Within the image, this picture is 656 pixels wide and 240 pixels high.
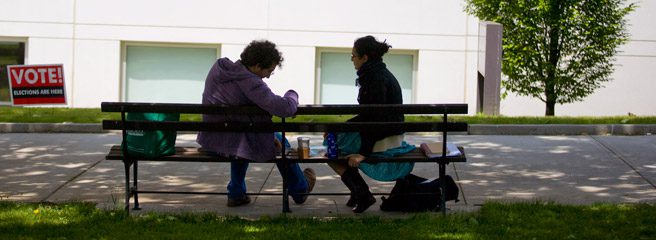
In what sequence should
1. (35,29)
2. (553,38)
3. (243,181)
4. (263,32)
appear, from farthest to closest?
(35,29) → (263,32) → (553,38) → (243,181)

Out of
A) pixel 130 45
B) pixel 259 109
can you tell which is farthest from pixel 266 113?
pixel 130 45

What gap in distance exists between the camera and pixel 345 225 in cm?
727

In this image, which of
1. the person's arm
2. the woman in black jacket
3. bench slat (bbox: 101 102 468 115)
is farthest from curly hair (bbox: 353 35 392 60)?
the person's arm

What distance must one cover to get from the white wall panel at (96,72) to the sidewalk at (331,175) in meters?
8.92

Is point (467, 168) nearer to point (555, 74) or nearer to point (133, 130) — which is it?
point (133, 130)

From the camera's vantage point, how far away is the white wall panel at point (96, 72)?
21391 mm

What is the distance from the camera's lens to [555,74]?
59.8 ft

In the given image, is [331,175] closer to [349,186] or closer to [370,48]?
[349,186]

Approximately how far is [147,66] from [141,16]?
1.15m

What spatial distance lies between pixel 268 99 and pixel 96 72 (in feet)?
48.2

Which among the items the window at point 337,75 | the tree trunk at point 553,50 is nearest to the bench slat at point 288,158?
the tree trunk at point 553,50

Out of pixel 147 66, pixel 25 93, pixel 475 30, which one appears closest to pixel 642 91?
pixel 475 30

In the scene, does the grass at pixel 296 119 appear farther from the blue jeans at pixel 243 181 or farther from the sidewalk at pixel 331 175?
the blue jeans at pixel 243 181

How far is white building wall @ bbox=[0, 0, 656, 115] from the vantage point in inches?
834
